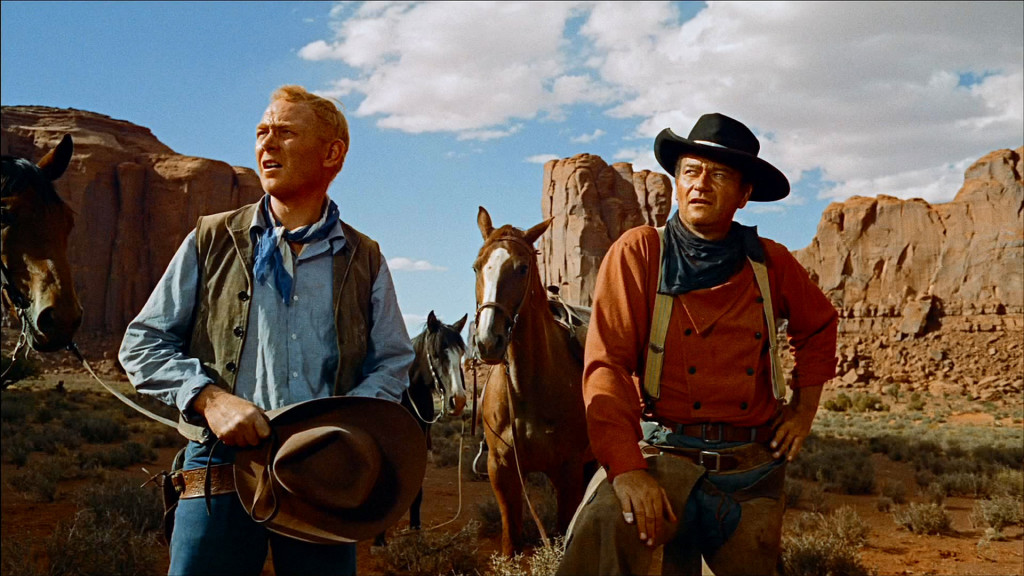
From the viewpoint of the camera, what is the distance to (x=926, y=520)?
950cm

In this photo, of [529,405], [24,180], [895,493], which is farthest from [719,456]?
[895,493]

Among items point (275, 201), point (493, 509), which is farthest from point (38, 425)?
point (275, 201)

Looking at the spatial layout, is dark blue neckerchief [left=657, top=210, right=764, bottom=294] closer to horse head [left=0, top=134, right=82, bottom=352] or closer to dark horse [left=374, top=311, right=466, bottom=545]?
horse head [left=0, top=134, right=82, bottom=352]

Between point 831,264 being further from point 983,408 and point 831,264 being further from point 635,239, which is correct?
point 635,239

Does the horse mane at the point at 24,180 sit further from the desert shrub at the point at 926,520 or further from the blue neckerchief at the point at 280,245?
Answer: the desert shrub at the point at 926,520

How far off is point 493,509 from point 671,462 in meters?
6.76

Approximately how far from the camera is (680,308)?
120 inches

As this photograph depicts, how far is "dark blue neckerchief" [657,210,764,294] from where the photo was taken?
308 cm

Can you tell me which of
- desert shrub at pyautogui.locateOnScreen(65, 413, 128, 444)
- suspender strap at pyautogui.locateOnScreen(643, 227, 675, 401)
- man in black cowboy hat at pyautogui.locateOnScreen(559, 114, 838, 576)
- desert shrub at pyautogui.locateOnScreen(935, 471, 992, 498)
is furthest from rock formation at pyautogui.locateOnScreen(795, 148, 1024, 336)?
suspender strap at pyautogui.locateOnScreen(643, 227, 675, 401)

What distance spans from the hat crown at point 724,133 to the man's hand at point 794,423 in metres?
1.04

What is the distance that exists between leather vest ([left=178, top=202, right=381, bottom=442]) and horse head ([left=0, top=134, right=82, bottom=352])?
176 centimetres

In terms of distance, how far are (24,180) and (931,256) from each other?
68.8 meters

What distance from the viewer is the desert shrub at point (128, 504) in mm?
8508

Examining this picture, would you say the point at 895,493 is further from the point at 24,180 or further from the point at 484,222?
the point at 24,180
